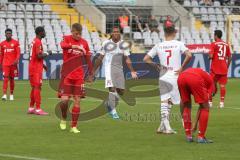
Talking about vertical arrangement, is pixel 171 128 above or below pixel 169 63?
below

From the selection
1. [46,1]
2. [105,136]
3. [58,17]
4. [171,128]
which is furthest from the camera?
[46,1]

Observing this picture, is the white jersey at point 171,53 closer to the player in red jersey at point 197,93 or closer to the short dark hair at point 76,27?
the player in red jersey at point 197,93

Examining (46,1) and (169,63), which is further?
(46,1)

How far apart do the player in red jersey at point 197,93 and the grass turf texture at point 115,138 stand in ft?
0.98

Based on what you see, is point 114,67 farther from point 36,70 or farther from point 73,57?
point 73,57

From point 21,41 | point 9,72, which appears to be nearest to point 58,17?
point 21,41

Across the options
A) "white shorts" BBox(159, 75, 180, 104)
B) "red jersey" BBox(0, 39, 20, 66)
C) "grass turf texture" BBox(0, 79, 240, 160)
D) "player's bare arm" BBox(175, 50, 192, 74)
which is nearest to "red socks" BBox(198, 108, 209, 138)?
"grass turf texture" BBox(0, 79, 240, 160)

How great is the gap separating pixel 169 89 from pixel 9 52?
9822mm

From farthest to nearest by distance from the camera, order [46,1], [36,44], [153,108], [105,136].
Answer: [46,1] → [153,108] → [36,44] → [105,136]

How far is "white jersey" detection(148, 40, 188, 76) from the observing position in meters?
14.9

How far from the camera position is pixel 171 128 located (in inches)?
623

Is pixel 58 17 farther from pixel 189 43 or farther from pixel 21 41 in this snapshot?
pixel 189 43

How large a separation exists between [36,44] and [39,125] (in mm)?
2934

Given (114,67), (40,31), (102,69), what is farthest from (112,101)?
(102,69)
